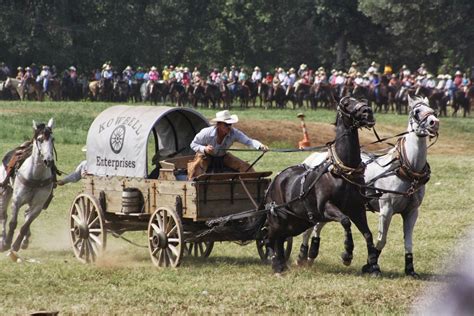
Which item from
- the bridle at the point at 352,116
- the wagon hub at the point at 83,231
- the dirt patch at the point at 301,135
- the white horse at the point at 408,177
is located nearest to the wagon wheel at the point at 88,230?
the wagon hub at the point at 83,231

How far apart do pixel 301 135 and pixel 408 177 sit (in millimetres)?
22513

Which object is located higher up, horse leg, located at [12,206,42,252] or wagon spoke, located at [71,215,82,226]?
wagon spoke, located at [71,215,82,226]

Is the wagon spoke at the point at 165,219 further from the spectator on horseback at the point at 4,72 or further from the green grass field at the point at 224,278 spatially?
the spectator on horseback at the point at 4,72

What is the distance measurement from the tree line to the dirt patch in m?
25.8

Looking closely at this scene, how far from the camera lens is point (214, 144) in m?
12.9

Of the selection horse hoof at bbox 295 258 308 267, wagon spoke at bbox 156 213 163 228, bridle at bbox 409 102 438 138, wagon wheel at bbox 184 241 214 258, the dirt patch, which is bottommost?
the dirt patch

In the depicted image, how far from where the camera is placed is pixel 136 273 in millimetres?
12109

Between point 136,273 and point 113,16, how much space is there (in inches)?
2123

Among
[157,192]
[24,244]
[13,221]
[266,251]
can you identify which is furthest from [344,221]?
[24,244]

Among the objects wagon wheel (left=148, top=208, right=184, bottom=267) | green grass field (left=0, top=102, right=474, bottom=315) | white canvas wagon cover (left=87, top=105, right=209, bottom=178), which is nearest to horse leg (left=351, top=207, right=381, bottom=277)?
green grass field (left=0, top=102, right=474, bottom=315)

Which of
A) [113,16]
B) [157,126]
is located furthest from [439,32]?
Answer: [157,126]

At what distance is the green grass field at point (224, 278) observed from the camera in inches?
384

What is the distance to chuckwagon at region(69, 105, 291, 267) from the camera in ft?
41.3

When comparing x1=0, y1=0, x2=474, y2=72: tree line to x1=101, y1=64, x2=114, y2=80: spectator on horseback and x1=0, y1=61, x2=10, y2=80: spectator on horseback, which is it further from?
x1=101, y1=64, x2=114, y2=80: spectator on horseback
